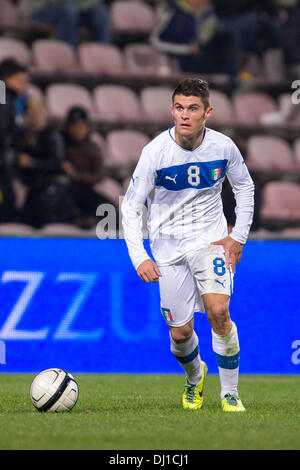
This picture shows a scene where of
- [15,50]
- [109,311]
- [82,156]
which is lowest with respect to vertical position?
[109,311]

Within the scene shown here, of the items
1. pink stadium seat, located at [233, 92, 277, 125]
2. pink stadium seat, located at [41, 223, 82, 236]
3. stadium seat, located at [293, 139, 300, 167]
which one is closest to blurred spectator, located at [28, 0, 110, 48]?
pink stadium seat, located at [233, 92, 277, 125]

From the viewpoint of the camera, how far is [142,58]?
1466 cm

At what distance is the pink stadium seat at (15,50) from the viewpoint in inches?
516

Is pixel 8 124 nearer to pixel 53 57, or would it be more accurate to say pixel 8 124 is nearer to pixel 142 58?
pixel 53 57

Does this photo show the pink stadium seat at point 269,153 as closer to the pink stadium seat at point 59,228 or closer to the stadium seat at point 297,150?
the stadium seat at point 297,150

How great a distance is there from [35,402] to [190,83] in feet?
7.46

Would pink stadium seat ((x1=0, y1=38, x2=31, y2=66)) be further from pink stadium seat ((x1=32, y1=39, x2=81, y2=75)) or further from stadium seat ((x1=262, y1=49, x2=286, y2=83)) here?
stadium seat ((x1=262, y1=49, x2=286, y2=83))

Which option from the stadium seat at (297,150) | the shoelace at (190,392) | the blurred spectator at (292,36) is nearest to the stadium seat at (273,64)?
the blurred spectator at (292,36)

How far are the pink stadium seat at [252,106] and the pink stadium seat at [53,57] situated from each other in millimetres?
2489

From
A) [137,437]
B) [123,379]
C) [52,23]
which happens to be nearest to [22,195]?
[123,379]

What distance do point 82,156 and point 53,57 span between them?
2.84 metres

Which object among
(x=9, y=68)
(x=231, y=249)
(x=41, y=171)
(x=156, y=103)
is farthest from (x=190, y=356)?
(x=156, y=103)

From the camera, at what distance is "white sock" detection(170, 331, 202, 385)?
6578 millimetres

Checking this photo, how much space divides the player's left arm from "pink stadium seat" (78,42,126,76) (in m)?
7.58
